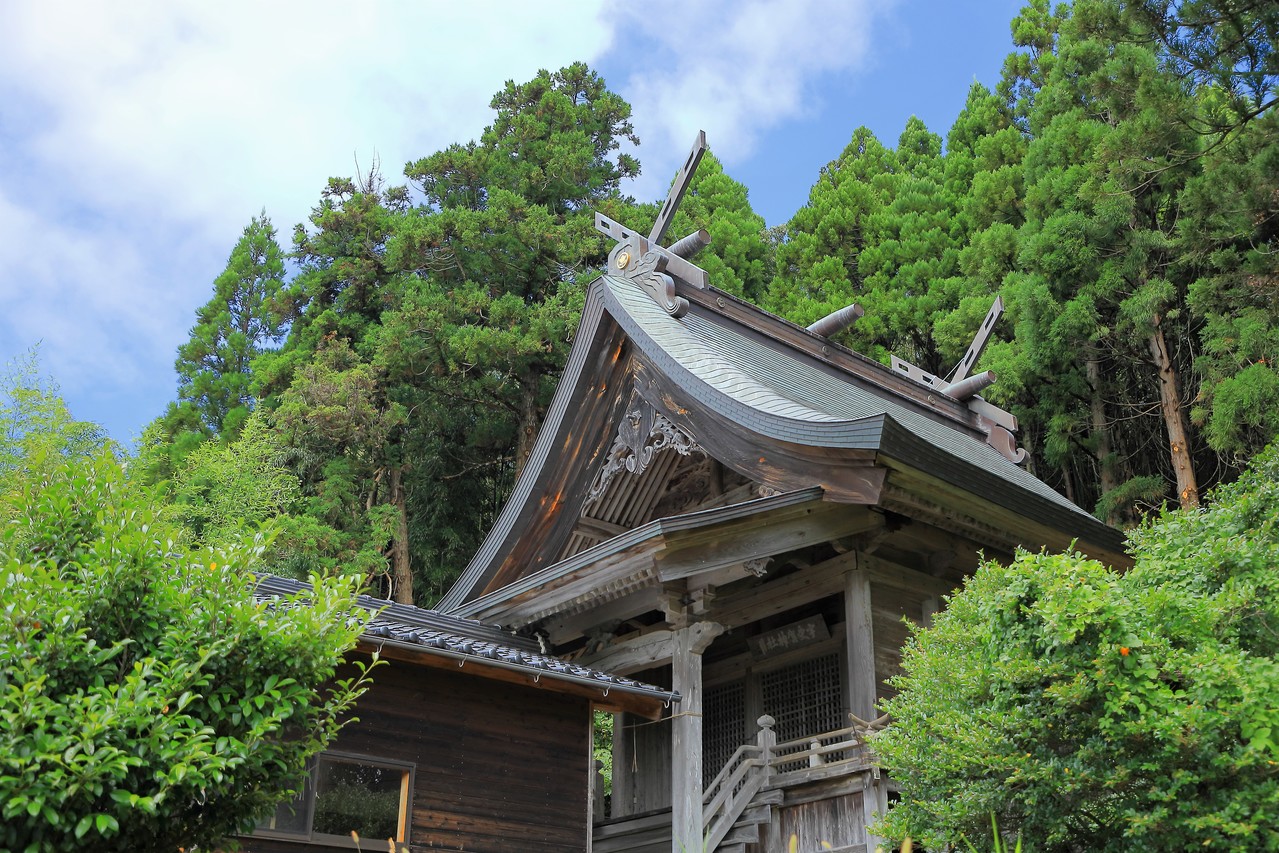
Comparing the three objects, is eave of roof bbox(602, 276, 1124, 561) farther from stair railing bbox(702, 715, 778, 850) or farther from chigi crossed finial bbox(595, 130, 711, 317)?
stair railing bbox(702, 715, 778, 850)

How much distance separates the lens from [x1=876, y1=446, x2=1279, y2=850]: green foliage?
17.1ft

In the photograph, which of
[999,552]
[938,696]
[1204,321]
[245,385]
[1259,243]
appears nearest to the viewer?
[938,696]

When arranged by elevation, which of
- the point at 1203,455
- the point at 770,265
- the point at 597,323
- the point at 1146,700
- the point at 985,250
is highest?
the point at 770,265

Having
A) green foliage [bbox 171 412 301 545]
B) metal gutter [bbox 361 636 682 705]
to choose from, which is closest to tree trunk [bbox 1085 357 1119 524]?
metal gutter [bbox 361 636 682 705]

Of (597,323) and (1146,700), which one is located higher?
(597,323)

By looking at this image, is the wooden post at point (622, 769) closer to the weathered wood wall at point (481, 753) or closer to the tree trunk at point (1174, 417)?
the weathered wood wall at point (481, 753)

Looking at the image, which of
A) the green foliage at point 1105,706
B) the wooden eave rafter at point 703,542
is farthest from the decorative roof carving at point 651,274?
the green foliage at point 1105,706

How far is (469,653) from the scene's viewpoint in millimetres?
8523

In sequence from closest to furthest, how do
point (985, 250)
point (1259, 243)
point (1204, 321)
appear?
1. point (1259, 243)
2. point (1204, 321)
3. point (985, 250)

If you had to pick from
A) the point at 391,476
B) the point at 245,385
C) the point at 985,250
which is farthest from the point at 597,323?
the point at 245,385

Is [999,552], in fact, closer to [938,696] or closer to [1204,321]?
[938,696]

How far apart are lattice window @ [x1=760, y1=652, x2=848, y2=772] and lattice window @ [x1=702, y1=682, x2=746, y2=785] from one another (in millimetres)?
419

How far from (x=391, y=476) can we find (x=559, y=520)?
1343 cm

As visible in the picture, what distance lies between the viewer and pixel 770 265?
3014 centimetres
